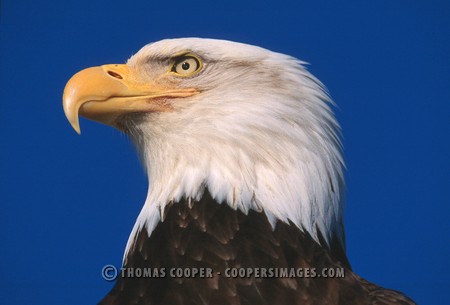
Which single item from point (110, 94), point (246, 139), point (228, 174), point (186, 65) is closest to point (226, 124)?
point (246, 139)

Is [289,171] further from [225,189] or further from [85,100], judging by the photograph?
[85,100]

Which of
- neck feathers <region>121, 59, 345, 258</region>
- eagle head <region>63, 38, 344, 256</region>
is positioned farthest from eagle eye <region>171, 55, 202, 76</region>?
neck feathers <region>121, 59, 345, 258</region>

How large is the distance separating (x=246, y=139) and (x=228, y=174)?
167mm

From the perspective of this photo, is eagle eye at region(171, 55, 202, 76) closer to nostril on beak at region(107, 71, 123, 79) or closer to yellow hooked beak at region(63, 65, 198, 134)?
yellow hooked beak at region(63, 65, 198, 134)

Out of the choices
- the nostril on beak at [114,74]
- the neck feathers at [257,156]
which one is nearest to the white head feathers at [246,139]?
the neck feathers at [257,156]

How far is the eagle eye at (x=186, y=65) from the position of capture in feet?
10.3

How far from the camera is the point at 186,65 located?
3.13m

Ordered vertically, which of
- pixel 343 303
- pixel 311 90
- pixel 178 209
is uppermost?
pixel 311 90

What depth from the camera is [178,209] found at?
285cm

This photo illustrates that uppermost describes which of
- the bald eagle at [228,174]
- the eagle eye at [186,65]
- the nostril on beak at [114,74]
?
the eagle eye at [186,65]

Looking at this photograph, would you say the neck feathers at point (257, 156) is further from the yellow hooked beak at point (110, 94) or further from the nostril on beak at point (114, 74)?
the nostril on beak at point (114, 74)

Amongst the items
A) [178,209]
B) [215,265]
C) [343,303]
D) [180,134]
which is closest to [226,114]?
[180,134]

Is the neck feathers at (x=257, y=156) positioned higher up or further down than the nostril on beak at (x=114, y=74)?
further down

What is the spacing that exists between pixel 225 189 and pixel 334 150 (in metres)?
0.52
